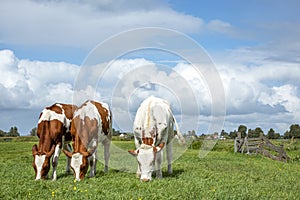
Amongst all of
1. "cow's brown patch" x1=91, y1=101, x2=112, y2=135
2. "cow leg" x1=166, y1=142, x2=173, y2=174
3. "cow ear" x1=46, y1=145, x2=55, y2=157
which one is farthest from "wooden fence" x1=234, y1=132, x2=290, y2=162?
"cow ear" x1=46, y1=145, x2=55, y2=157

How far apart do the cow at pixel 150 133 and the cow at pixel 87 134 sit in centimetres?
147

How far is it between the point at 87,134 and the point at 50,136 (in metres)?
1.20

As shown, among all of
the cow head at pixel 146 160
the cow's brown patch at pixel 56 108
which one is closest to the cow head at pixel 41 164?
the cow's brown patch at pixel 56 108

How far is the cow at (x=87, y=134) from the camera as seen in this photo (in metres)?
13.6

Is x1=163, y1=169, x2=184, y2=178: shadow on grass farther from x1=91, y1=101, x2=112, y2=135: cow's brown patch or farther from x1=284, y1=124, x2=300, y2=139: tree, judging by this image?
x1=284, y1=124, x2=300, y2=139: tree

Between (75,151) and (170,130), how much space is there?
3.52 meters

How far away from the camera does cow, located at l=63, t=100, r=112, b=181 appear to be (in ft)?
44.7

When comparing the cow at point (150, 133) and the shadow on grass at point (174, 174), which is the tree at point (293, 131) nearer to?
the shadow on grass at point (174, 174)

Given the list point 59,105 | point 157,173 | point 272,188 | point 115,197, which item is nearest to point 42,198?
point 115,197

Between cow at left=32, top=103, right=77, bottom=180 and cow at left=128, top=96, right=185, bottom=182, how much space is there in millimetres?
2491

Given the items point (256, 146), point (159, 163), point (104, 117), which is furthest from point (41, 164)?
point (256, 146)

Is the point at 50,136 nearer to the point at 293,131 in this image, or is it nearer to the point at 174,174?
the point at 174,174

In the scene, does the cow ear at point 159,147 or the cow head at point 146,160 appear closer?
A: the cow head at point 146,160

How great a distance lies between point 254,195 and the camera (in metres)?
11.4
